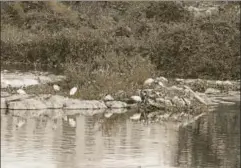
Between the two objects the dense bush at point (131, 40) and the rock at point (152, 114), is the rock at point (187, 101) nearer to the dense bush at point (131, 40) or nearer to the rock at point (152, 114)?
the rock at point (152, 114)

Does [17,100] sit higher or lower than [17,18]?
lower

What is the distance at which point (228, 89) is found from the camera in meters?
23.7

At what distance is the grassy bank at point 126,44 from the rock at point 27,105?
1.95 m

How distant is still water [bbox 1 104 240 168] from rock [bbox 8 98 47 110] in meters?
1.09

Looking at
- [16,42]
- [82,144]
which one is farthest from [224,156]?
[16,42]

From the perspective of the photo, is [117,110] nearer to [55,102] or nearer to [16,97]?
[55,102]

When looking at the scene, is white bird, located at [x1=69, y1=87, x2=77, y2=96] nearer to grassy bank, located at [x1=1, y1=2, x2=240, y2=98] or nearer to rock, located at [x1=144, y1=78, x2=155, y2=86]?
grassy bank, located at [x1=1, y1=2, x2=240, y2=98]

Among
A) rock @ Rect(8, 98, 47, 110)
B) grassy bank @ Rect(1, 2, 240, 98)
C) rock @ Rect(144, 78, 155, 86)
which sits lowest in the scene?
rock @ Rect(8, 98, 47, 110)

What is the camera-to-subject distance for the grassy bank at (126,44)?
68.9 feet

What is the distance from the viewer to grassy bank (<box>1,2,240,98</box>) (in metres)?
21.0

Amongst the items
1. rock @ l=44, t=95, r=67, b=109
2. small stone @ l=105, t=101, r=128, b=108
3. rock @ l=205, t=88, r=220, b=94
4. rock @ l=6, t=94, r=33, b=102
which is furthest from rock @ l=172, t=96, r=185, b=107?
rock @ l=205, t=88, r=220, b=94

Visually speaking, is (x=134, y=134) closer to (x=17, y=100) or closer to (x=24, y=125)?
(x=24, y=125)

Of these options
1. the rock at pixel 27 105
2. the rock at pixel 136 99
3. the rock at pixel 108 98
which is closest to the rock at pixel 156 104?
the rock at pixel 136 99

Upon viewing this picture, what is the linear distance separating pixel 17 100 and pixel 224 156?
7.08 metres
